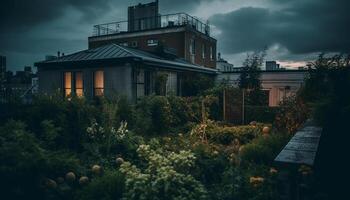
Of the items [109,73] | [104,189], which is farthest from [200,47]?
[104,189]

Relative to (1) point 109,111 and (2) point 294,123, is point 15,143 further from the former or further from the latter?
(2) point 294,123

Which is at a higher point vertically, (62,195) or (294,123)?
(294,123)

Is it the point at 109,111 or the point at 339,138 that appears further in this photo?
the point at 109,111

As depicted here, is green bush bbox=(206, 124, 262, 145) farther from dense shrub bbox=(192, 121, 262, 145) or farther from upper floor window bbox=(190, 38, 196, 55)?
upper floor window bbox=(190, 38, 196, 55)

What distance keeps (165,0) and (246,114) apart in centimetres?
2293

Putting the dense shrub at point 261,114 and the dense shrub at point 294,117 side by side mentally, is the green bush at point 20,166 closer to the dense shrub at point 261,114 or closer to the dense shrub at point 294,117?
the dense shrub at point 294,117

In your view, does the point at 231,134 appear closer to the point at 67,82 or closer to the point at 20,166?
the point at 20,166

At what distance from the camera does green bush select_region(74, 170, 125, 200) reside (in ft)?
16.8

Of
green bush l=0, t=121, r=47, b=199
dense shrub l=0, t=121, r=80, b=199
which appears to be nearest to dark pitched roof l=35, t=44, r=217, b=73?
dense shrub l=0, t=121, r=80, b=199

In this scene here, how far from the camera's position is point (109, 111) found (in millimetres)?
8672

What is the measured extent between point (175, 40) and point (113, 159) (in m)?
25.4

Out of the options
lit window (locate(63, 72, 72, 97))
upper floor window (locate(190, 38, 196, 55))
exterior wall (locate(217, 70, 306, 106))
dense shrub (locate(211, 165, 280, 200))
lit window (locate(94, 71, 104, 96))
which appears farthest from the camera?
upper floor window (locate(190, 38, 196, 55))

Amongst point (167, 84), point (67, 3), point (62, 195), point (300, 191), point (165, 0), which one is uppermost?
point (165, 0)

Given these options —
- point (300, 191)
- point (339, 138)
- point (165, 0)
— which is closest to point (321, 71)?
point (339, 138)
